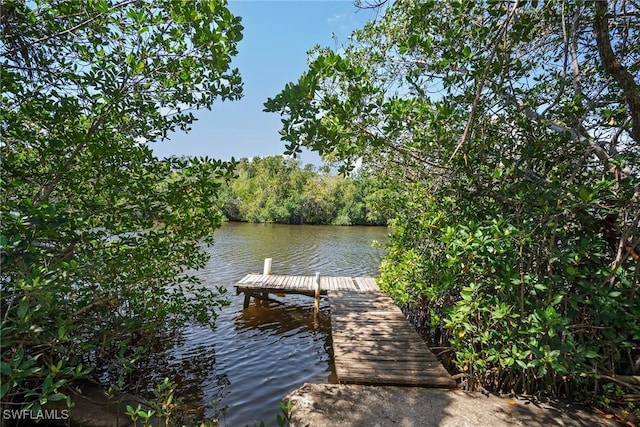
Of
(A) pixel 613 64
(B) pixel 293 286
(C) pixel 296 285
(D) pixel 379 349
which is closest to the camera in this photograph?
(A) pixel 613 64

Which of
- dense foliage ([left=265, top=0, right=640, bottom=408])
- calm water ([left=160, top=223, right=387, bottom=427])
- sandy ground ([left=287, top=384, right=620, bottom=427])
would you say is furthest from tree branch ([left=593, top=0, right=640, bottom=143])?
calm water ([left=160, top=223, right=387, bottom=427])

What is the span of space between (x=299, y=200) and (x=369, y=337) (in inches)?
1520

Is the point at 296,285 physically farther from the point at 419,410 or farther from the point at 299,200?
the point at 299,200

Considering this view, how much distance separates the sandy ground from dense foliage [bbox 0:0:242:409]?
7.23 ft

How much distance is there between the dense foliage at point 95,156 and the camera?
124 inches

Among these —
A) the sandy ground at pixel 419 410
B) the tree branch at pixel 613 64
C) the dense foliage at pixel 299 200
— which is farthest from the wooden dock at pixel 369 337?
the dense foliage at pixel 299 200

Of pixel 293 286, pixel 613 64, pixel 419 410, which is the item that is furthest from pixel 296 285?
pixel 613 64

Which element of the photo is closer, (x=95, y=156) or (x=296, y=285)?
(x=95, y=156)

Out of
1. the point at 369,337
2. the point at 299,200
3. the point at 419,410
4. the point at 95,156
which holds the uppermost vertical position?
the point at 299,200

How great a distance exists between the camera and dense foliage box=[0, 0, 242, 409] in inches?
124

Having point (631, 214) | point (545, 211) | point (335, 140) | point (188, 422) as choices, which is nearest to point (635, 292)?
point (631, 214)

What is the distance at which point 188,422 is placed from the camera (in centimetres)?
428

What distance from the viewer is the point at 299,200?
44312 millimetres

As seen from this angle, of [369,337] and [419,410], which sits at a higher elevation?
[419,410]
